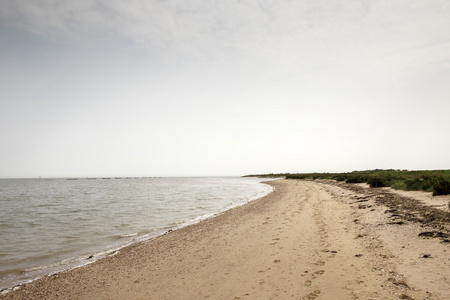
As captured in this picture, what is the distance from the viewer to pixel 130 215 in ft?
68.2

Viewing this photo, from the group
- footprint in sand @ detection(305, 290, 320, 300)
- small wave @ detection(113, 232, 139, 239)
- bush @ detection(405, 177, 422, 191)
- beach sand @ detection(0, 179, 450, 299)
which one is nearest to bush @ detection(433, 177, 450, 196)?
bush @ detection(405, 177, 422, 191)

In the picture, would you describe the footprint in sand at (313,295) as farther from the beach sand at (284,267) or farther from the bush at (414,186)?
the bush at (414,186)

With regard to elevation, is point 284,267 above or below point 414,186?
below

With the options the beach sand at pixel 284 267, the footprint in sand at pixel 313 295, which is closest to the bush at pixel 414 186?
the beach sand at pixel 284 267

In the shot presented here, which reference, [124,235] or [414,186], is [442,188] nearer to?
[414,186]

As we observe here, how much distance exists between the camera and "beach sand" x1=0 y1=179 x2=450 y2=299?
18.1 ft

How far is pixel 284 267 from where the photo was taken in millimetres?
7066

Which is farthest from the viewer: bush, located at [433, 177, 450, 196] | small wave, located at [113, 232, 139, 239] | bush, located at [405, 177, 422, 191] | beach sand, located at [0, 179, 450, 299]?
bush, located at [405, 177, 422, 191]

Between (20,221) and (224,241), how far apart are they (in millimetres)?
17800

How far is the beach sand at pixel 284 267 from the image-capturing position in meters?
5.53

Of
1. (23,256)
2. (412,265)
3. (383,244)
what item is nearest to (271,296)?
(412,265)

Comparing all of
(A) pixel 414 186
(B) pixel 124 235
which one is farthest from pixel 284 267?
(A) pixel 414 186

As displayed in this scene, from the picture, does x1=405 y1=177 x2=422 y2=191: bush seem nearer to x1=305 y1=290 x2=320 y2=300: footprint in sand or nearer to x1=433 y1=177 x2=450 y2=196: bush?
x1=433 y1=177 x2=450 y2=196: bush

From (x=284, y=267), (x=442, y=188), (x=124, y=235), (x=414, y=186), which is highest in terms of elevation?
(x=442, y=188)
